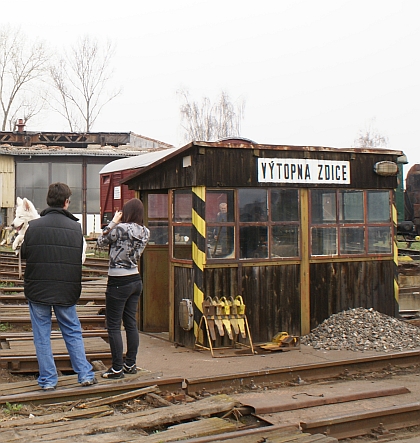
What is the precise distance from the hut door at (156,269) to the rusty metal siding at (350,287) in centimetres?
241

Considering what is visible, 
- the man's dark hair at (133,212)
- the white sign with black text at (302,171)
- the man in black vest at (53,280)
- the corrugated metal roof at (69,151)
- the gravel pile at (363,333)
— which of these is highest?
the corrugated metal roof at (69,151)

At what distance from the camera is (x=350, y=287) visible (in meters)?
10.6

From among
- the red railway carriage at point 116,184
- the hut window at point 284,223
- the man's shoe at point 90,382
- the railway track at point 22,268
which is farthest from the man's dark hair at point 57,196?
the red railway carriage at point 116,184

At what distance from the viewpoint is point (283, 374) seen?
7.93m

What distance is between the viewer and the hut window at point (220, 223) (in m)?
9.50

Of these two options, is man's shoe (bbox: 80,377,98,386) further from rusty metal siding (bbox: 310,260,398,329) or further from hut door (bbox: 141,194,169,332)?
rusty metal siding (bbox: 310,260,398,329)

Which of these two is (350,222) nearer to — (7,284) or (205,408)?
(205,408)

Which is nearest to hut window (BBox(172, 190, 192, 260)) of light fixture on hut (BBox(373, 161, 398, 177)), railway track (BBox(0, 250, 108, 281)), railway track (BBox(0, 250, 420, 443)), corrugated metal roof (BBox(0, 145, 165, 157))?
railway track (BBox(0, 250, 420, 443))

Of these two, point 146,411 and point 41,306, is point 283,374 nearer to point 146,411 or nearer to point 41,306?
point 146,411

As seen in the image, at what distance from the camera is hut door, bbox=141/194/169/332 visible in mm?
10945

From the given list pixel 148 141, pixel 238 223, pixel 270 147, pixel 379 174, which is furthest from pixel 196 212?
pixel 148 141

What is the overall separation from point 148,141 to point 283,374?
33.2 metres

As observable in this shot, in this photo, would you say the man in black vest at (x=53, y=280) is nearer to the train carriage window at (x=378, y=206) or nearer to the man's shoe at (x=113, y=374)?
the man's shoe at (x=113, y=374)

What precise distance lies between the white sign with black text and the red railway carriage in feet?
32.4
